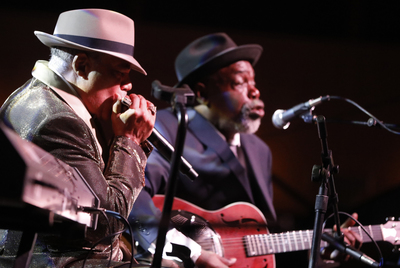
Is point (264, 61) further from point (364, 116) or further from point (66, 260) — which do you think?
point (66, 260)

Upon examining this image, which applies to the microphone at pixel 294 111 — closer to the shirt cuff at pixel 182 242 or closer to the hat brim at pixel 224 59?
the shirt cuff at pixel 182 242

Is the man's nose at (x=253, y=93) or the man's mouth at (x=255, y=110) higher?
the man's nose at (x=253, y=93)

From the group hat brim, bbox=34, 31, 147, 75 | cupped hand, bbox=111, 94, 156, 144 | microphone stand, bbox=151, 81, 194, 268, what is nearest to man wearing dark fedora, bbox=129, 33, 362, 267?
cupped hand, bbox=111, 94, 156, 144

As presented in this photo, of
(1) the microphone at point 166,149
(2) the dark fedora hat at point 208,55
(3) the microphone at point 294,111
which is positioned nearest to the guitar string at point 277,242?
(3) the microphone at point 294,111

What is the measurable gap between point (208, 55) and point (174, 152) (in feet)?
7.49

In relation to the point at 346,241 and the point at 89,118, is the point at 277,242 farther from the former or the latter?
the point at 89,118

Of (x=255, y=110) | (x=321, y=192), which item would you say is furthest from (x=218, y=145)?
(x=321, y=192)

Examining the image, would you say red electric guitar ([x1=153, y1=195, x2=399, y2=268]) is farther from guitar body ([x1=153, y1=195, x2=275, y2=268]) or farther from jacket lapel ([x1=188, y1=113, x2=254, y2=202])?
jacket lapel ([x1=188, y1=113, x2=254, y2=202])

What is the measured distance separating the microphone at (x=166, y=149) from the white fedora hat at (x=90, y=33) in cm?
21

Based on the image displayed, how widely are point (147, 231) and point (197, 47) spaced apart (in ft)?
4.89

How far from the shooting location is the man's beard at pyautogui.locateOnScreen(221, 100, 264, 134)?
3406 mm

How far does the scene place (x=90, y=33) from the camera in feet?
5.99

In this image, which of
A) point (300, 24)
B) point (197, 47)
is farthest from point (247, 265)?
point (300, 24)

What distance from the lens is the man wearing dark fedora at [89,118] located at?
153cm
